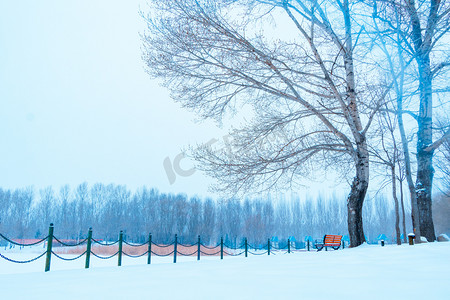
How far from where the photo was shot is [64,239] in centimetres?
5319

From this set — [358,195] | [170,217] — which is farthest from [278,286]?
[170,217]

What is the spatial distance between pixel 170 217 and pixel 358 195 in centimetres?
4325

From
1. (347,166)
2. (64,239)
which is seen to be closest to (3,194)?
(64,239)

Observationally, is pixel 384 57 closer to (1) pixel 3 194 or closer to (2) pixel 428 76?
(2) pixel 428 76

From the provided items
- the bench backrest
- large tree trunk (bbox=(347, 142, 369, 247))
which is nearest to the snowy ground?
large tree trunk (bbox=(347, 142, 369, 247))

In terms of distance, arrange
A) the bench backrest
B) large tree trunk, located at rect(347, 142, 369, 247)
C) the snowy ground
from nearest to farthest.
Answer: the snowy ground < large tree trunk, located at rect(347, 142, 369, 247) < the bench backrest

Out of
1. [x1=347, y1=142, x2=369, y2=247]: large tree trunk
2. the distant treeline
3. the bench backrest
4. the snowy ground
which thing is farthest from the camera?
the distant treeline

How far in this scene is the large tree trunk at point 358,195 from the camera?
31.9 feet

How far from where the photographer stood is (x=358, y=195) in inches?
384

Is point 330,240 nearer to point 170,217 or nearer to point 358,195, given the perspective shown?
point 358,195

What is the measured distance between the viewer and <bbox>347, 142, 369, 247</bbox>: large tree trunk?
31.9ft

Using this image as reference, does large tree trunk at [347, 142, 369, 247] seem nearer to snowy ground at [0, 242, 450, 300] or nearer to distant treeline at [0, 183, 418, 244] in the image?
snowy ground at [0, 242, 450, 300]

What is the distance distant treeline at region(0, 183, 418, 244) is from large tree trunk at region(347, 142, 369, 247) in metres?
39.3

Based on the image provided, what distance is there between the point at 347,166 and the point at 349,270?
9.49 m
